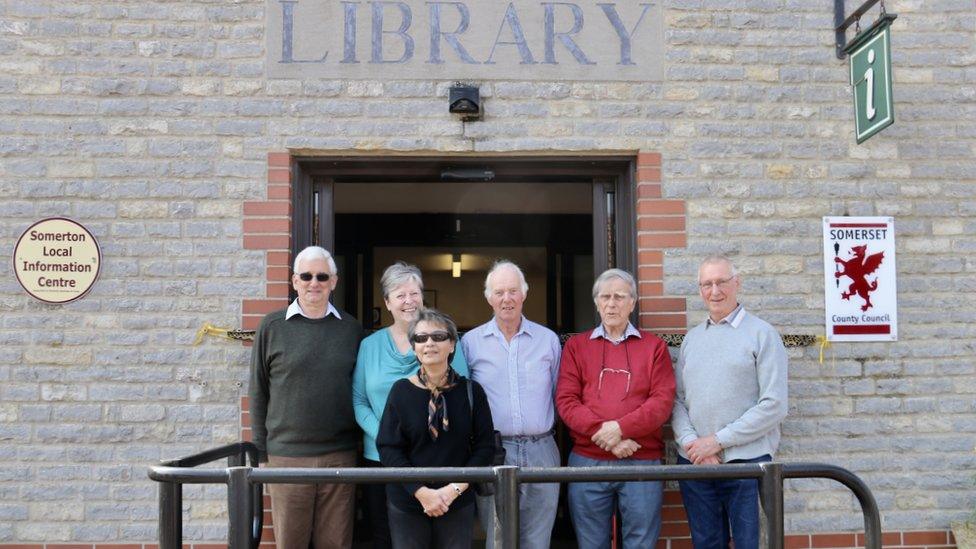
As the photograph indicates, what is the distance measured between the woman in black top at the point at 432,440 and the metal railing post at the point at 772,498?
42.6 inches

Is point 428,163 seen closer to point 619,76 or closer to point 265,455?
point 619,76

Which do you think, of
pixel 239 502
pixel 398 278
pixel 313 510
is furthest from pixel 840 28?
pixel 239 502

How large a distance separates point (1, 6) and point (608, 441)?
3840mm

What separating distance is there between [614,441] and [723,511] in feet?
2.20

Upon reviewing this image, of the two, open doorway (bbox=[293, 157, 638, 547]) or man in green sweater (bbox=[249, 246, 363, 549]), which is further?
open doorway (bbox=[293, 157, 638, 547])

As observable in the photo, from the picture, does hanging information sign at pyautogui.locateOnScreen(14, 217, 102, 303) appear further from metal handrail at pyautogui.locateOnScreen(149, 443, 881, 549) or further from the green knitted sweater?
metal handrail at pyautogui.locateOnScreen(149, 443, 881, 549)

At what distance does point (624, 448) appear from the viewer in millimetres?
3721

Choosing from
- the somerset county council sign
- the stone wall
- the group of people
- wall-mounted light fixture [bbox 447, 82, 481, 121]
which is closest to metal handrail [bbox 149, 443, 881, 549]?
the group of people

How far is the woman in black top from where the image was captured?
11.0ft

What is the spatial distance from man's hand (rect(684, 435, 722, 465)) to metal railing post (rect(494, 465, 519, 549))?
123cm

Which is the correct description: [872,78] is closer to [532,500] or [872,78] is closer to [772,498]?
[772,498]

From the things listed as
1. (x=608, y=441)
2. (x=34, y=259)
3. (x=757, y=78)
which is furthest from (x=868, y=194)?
(x=34, y=259)

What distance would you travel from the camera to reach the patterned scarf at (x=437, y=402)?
132 inches

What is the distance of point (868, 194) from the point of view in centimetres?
450
